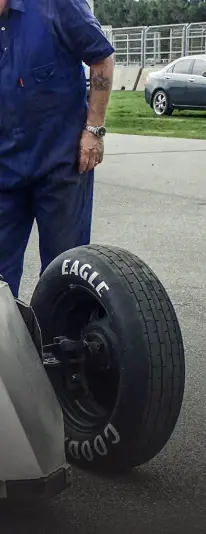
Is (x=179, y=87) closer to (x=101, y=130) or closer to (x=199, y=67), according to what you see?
(x=199, y=67)

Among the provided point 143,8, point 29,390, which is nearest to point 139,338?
point 29,390

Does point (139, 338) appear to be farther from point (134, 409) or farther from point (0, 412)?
point (0, 412)

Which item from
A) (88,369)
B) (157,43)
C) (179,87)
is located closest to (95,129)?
(88,369)

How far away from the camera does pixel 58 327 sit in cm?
301

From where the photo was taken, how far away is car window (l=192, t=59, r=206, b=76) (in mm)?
21891

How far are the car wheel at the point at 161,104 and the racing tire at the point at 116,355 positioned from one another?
1979 cm

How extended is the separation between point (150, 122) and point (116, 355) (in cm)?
1706

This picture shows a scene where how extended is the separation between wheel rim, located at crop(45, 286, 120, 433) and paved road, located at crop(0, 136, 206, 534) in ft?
0.83

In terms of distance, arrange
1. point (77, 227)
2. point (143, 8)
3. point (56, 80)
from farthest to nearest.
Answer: point (143, 8), point (77, 227), point (56, 80)

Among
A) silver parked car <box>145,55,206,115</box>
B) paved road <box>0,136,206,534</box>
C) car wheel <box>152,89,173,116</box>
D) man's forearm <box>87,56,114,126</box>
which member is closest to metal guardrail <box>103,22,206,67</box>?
silver parked car <box>145,55,206,115</box>

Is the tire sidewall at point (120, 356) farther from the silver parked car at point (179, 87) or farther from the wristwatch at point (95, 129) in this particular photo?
the silver parked car at point (179, 87)

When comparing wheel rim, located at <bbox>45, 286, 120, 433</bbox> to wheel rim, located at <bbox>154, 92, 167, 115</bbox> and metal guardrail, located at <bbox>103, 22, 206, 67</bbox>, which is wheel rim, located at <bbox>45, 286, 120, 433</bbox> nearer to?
wheel rim, located at <bbox>154, 92, 167, 115</bbox>

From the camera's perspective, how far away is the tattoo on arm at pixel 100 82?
3.51m

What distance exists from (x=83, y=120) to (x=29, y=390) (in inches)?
60.2
